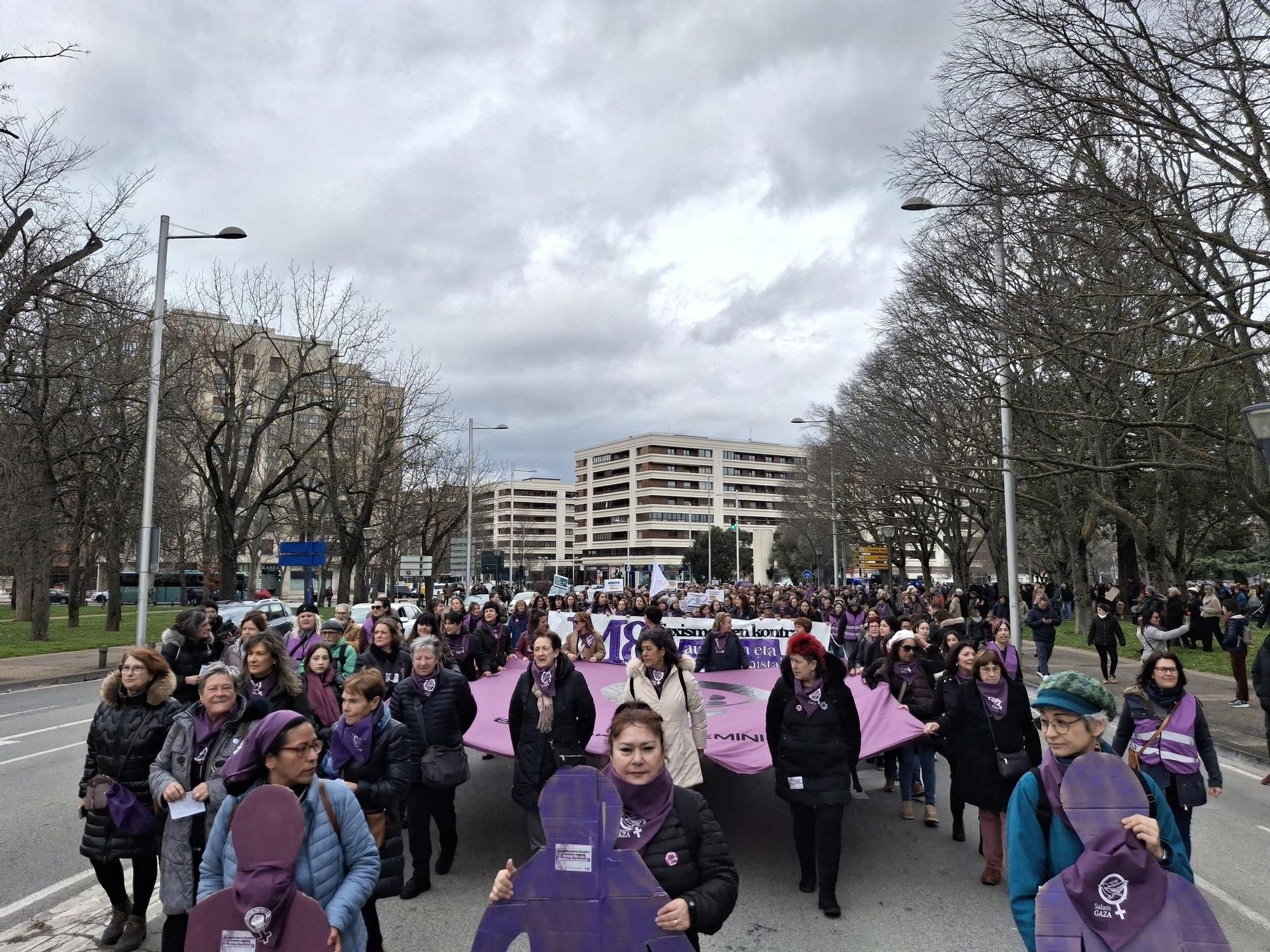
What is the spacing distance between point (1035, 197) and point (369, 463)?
28216 millimetres

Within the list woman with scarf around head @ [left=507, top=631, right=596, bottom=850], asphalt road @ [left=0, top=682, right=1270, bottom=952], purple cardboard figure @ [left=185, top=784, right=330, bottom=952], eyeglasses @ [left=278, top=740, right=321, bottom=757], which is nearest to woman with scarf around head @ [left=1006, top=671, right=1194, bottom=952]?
purple cardboard figure @ [left=185, top=784, right=330, bottom=952]

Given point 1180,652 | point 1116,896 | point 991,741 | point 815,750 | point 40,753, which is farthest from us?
point 1180,652

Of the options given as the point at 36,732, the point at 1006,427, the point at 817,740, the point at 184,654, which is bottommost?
the point at 36,732

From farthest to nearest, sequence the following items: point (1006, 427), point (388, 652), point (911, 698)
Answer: point (1006, 427) → point (911, 698) → point (388, 652)

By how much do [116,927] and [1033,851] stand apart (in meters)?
4.94

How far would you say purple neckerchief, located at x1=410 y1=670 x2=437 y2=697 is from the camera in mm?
6273

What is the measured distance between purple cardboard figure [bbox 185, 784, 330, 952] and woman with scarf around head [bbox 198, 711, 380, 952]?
9.1 inches

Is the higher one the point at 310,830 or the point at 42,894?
the point at 310,830

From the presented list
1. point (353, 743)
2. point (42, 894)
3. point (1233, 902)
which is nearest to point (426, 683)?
point (353, 743)

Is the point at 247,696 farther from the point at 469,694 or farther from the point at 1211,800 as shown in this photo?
the point at 1211,800

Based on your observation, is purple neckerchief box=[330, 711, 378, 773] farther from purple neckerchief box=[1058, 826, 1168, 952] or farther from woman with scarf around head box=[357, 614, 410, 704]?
purple neckerchief box=[1058, 826, 1168, 952]

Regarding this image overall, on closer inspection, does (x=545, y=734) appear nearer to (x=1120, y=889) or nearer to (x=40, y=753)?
(x=1120, y=889)

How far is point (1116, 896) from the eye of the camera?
255 centimetres

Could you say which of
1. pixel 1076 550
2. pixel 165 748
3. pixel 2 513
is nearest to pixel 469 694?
pixel 165 748
